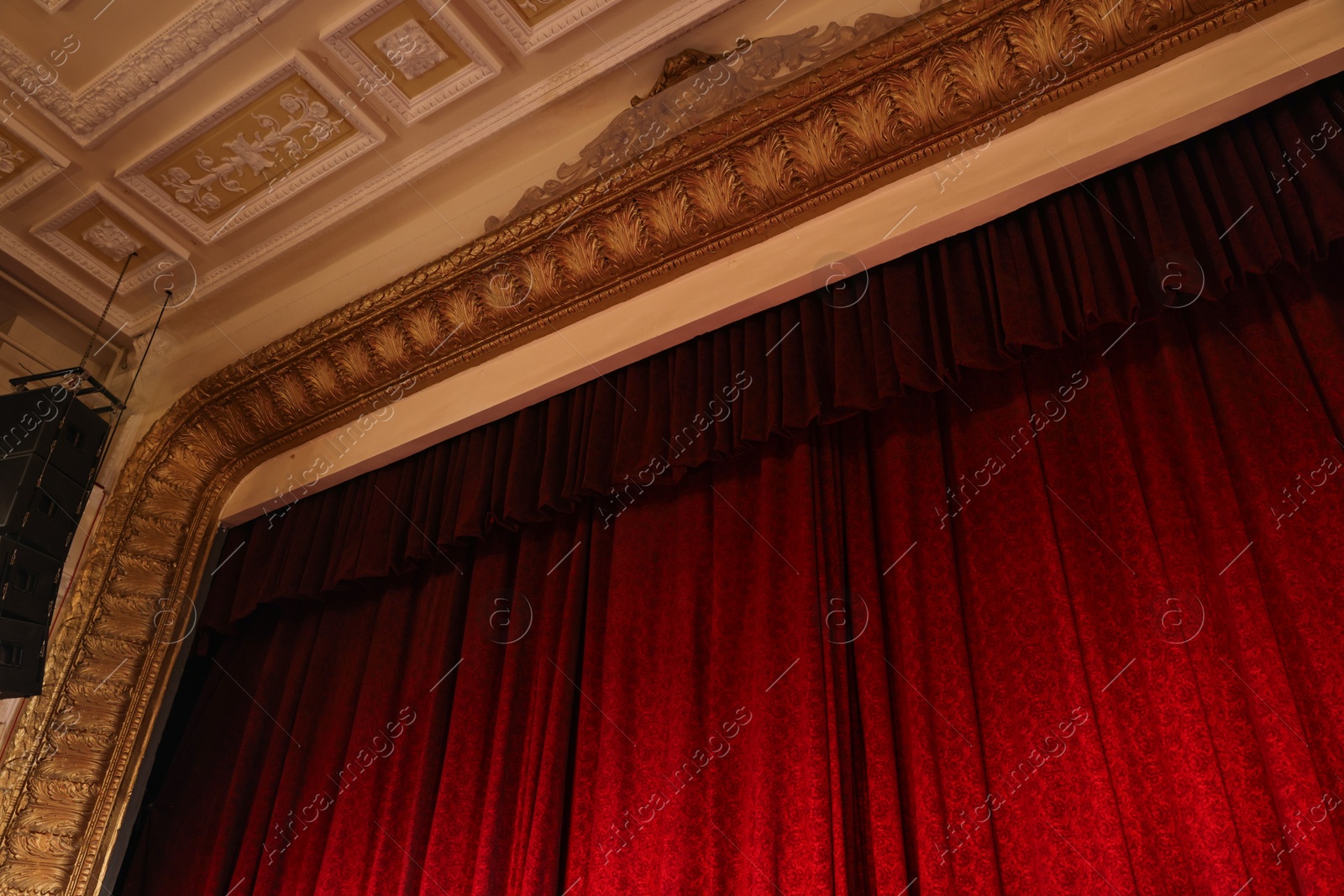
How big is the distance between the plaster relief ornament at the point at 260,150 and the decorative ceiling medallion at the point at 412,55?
23 centimetres

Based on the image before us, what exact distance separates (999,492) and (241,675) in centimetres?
279

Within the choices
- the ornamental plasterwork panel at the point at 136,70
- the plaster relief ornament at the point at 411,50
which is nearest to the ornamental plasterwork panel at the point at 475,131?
the plaster relief ornament at the point at 411,50

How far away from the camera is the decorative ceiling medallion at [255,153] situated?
3320 millimetres

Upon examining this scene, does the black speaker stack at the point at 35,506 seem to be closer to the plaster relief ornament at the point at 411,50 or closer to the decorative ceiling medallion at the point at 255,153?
the decorative ceiling medallion at the point at 255,153

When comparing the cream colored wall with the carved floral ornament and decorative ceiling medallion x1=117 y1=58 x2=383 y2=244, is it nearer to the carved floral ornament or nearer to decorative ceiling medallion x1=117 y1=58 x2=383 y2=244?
the carved floral ornament

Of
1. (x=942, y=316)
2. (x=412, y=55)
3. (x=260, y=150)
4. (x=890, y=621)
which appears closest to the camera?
(x=890, y=621)

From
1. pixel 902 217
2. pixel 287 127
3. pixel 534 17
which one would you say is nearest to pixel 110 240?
pixel 287 127

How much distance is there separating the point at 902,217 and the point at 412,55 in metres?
1.67

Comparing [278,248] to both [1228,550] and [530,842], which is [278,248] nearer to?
[530,842]

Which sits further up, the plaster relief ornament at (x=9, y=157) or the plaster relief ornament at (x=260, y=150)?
the plaster relief ornament at (x=260, y=150)

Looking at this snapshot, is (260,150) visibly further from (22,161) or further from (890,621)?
(890,621)

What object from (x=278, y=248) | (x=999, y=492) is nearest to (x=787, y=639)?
(x=999, y=492)

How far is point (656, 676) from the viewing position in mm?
2598

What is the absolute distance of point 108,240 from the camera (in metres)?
3.83
